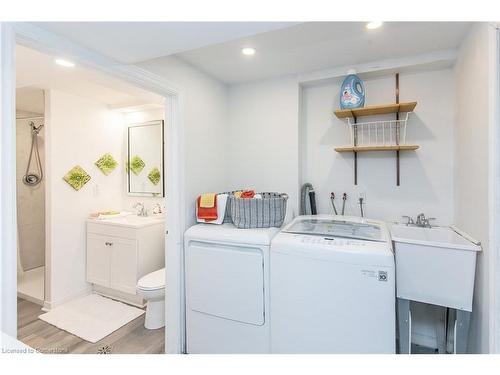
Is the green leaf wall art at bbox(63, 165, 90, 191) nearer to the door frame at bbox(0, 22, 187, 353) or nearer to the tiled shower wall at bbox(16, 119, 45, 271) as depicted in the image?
the tiled shower wall at bbox(16, 119, 45, 271)

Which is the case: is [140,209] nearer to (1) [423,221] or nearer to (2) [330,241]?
(2) [330,241]

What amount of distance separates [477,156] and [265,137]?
60.8 inches

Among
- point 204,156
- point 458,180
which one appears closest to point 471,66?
point 458,180

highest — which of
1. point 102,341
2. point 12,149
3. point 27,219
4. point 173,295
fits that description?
point 12,149

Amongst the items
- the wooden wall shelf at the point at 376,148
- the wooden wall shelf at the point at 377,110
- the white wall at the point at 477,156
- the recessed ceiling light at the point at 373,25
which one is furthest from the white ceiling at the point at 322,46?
the wooden wall shelf at the point at 376,148

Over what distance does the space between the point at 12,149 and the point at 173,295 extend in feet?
4.56

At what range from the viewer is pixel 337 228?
1825mm

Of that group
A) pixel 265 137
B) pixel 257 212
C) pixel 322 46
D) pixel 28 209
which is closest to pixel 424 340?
pixel 257 212

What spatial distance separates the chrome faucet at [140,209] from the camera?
10.5 ft

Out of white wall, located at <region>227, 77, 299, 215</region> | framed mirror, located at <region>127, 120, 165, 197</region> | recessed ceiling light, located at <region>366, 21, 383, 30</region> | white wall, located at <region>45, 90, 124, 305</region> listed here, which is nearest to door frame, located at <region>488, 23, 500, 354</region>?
recessed ceiling light, located at <region>366, 21, 383, 30</region>

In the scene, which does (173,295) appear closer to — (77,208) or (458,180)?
(77,208)

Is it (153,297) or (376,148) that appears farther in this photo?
(153,297)

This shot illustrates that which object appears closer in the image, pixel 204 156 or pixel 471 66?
pixel 471 66

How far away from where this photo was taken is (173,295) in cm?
195
